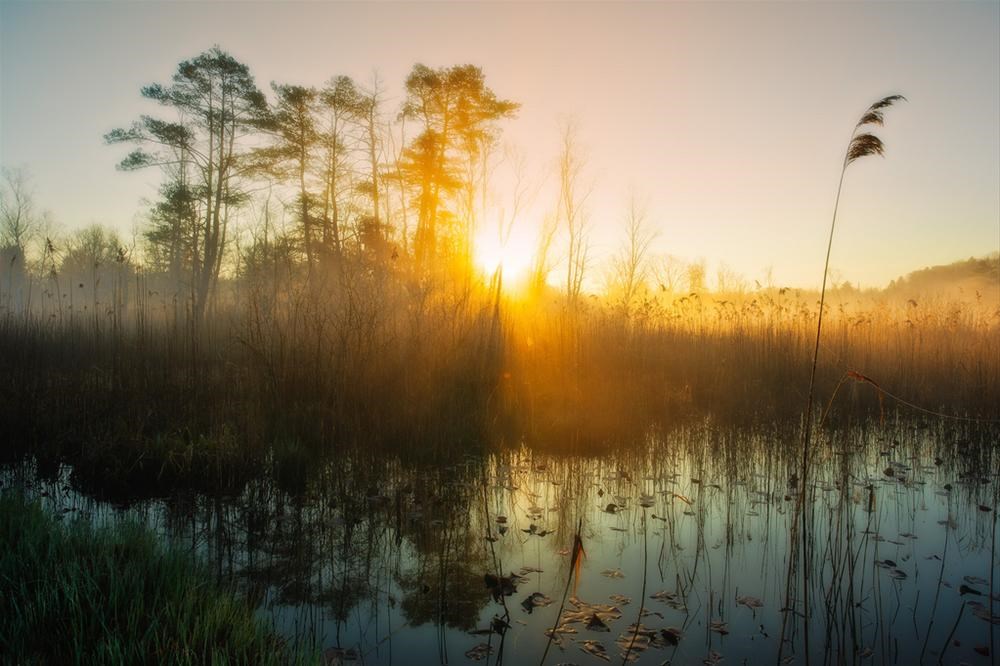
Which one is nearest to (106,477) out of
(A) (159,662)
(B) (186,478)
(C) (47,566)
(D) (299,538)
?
(B) (186,478)

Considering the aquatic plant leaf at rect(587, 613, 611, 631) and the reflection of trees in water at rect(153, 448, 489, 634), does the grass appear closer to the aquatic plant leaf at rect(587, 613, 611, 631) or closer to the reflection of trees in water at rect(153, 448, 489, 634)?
the reflection of trees in water at rect(153, 448, 489, 634)

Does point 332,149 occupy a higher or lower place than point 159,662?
higher

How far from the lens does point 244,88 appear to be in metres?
18.9

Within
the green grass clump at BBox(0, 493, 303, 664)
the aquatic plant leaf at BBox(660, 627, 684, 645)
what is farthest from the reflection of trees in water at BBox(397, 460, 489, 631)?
the aquatic plant leaf at BBox(660, 627, 684, 645)

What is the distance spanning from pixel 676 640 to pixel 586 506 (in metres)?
1.61

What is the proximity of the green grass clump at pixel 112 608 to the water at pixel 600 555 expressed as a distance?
1.17 feet

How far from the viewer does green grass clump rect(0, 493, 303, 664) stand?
5.49 feet

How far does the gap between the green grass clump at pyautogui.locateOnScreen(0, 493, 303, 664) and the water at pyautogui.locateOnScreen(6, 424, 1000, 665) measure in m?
0.36

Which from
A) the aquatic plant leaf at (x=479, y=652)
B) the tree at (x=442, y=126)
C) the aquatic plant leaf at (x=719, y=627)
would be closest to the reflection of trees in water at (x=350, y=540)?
the aquatic plant leaf at (x=479, y=652)

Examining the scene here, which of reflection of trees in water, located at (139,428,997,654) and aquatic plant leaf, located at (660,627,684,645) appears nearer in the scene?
aquatic plant leaf, located at (660,627,684,645)

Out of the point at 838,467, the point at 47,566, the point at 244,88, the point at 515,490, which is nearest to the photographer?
the point at 47,566

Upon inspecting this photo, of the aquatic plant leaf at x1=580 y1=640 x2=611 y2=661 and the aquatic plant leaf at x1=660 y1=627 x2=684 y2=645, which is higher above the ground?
the aquatic plant leaf at x1=660 y1=627 x2=684 y2=645

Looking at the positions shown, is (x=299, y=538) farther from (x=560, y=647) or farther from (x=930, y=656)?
(x=930, y=656)

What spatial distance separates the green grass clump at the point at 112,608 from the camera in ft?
5.49
